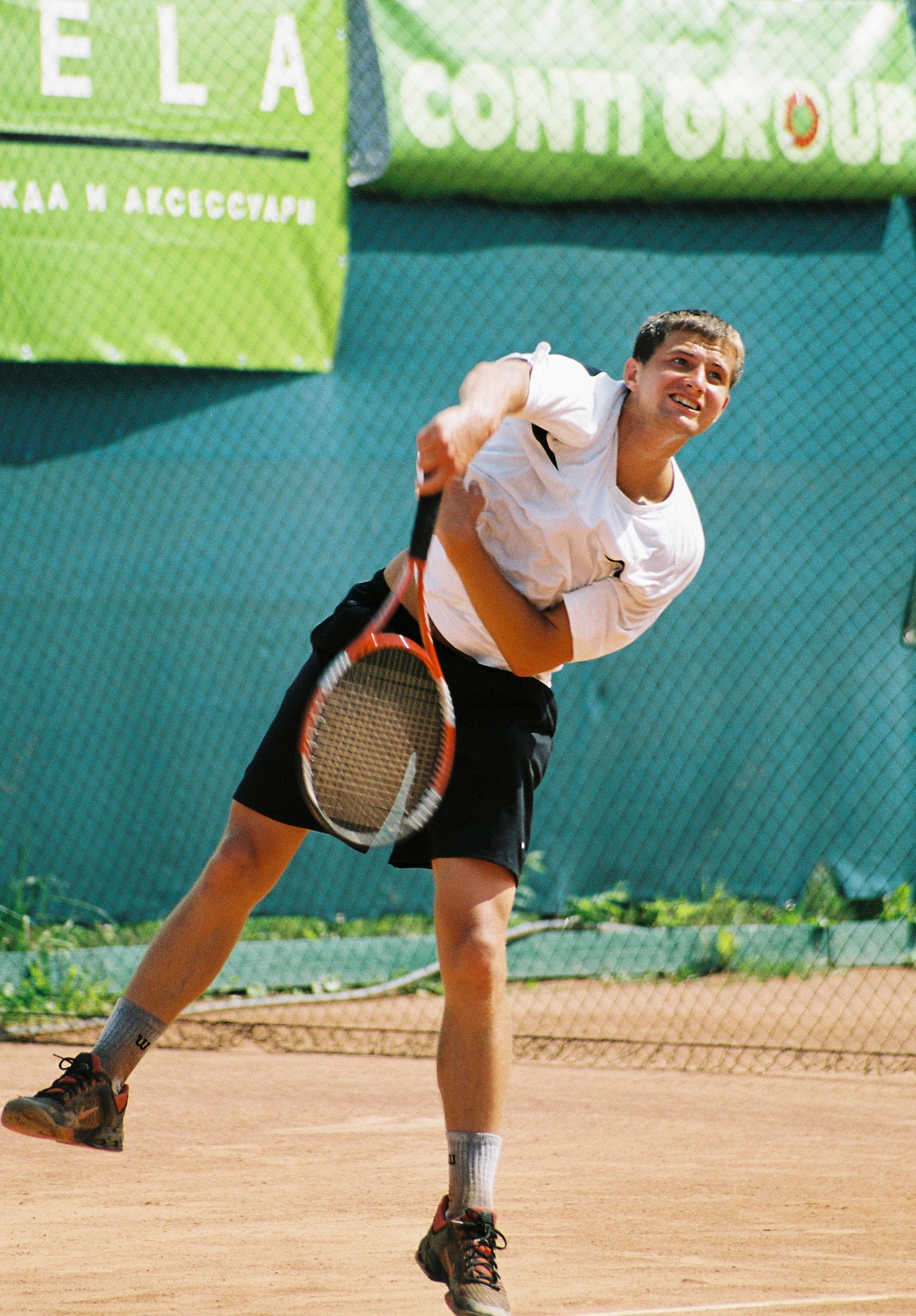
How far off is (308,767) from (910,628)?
456cm

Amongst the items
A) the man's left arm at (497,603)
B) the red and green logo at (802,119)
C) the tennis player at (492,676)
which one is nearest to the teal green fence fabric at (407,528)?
the red and green logo at (802,119)

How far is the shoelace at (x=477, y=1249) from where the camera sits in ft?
8.82

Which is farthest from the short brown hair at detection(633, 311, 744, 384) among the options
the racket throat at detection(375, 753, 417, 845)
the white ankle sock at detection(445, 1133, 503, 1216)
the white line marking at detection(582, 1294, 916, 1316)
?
the white line marking at detection(582, 1294, 916, 1316)

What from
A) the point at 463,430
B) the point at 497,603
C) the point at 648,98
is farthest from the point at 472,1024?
the point at 648,98

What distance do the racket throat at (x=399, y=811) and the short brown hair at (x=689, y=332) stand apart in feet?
2.83

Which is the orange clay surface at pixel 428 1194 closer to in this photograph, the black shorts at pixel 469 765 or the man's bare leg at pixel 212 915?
the man's bare leg at pixel 212 915

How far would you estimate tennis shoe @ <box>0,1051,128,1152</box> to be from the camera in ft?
9.30

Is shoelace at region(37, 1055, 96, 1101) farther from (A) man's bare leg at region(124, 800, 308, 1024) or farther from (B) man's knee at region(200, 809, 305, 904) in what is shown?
(B) man's knee at region(200, 809, 305, 904)

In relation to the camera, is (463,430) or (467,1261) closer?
(463,430)

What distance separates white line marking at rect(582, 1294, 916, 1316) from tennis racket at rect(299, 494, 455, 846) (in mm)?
929

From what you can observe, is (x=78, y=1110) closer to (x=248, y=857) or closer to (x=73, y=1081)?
(x=73, y=1081)

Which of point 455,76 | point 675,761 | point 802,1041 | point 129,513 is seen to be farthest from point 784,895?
point 455,76

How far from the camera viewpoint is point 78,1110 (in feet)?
9.49

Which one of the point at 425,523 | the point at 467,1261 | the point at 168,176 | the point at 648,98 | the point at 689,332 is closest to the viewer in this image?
the point at 425,523
